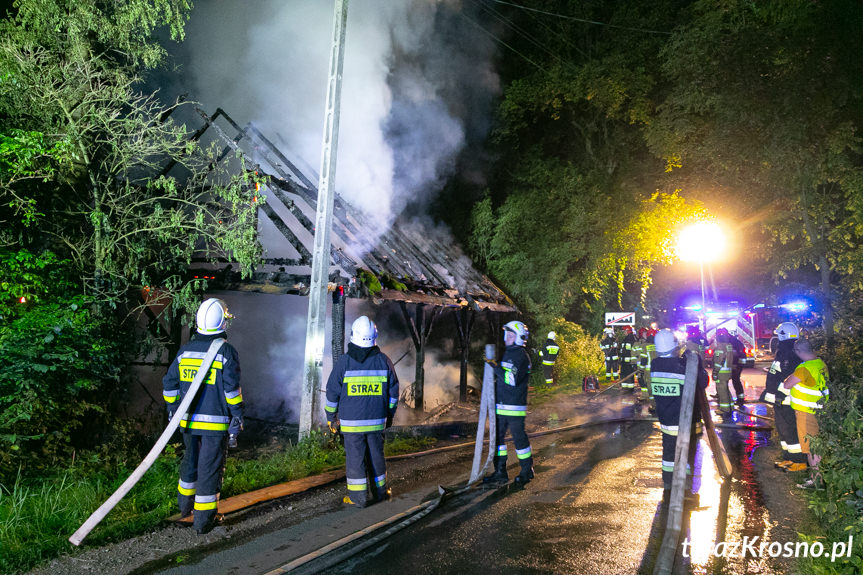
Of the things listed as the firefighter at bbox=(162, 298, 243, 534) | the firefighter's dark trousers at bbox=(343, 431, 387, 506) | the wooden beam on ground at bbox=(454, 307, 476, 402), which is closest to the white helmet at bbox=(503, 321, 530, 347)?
the firefighter's dark trousers at bbox=(343, 431, 387, 506)

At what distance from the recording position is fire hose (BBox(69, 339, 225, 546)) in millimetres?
4203

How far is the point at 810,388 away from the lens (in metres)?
6.11

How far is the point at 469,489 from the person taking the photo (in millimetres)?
5809

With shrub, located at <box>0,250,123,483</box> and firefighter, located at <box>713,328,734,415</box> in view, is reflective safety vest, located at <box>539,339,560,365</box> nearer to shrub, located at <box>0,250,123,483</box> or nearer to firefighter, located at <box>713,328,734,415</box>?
firefighter, located at <box>713,328,734,415</box>

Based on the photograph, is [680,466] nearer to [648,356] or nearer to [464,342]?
[648,356]

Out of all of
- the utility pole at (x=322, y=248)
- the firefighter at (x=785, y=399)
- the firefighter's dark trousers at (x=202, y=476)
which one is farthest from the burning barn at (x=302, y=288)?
the firefighter at (x=785, y=399)

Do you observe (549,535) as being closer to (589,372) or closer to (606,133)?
(589,372)

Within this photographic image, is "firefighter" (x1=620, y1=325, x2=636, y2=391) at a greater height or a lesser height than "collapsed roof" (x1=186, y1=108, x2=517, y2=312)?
lesser

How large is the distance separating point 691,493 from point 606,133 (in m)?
17.6

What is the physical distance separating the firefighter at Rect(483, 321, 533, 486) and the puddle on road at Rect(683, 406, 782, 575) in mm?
1727

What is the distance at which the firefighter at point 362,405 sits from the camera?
5.21 meters

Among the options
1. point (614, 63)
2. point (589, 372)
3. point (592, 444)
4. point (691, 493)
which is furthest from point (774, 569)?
point (614, 63)

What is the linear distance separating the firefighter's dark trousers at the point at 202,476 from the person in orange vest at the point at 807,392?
5.98m

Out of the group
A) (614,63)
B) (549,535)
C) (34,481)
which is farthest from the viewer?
(614,63)
